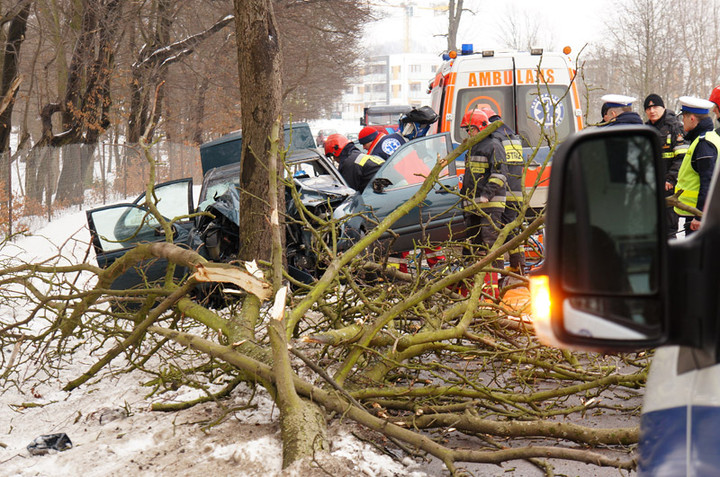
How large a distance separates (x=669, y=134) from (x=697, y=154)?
1.66 metres

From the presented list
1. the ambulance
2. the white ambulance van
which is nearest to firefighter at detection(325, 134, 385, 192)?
the ambulance

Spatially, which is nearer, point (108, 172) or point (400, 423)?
point (400, 423)

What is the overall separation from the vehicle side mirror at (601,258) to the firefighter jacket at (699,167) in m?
5.60

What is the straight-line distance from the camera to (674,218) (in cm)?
774

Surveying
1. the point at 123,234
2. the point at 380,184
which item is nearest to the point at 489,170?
the point at 380,184

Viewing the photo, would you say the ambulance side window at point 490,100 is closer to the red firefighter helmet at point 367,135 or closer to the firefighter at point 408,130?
the firefighter at point 408,130

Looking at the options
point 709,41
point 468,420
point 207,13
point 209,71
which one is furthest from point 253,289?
point 709,41

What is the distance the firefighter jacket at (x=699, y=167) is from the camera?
21.1ft

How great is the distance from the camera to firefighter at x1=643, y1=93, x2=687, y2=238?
777 cm

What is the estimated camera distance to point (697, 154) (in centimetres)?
657

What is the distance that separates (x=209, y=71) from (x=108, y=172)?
16.0 ft

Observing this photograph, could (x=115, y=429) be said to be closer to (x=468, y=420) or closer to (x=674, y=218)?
(x=468, y=420)

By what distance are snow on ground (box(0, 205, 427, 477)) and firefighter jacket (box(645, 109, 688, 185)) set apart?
4.99m

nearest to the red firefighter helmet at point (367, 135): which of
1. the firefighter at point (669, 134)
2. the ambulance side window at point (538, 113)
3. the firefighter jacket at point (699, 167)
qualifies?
the ambulance side window at point (538, 113)
